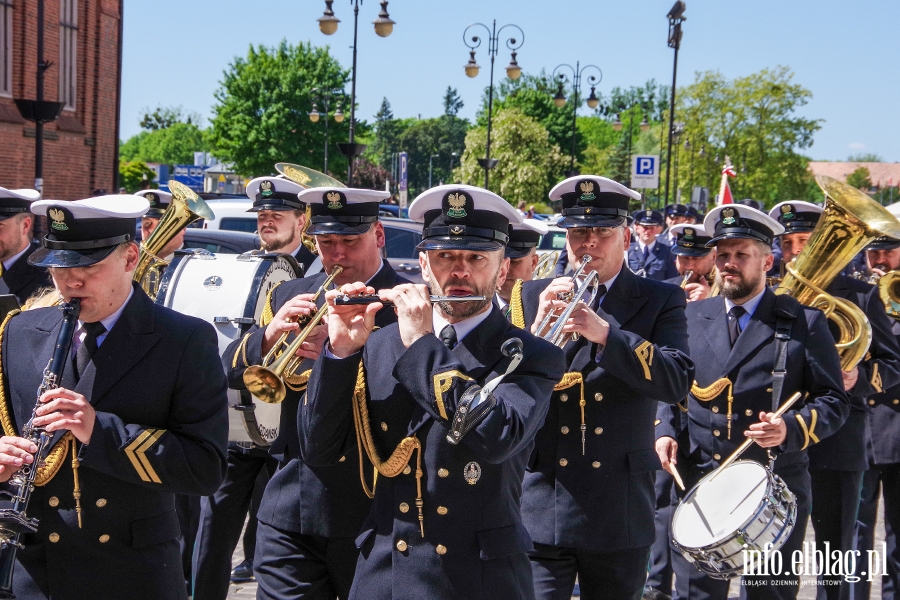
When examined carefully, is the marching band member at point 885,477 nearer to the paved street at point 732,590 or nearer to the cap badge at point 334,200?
the paved street at point 732,590

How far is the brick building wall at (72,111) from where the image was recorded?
23891 millimetres

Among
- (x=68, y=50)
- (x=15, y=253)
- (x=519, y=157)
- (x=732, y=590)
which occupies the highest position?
(x=68, y=50)

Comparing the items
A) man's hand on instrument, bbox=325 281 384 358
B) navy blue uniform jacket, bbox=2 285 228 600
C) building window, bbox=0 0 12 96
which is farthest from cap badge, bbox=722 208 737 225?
building window, bbox=0 0 12 96

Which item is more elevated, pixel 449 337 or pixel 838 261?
pixel 838 261

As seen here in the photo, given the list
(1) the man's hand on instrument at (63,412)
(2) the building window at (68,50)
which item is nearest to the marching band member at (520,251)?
(1) the man's hand on instrument at (63,412)

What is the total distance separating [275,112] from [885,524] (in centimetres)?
6026

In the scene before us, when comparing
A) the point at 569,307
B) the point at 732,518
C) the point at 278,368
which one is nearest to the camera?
the point at 278,368

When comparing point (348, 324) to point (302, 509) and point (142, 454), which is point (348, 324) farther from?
point (302, 509)

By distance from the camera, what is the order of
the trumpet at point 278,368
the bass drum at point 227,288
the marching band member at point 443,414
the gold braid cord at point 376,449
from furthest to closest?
the bass drum at point 227,288 < the trumpet at point 278,368 < the gold braid cord at point 376,449 < the marching band member at point 443,414

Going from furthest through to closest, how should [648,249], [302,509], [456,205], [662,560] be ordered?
[648,249] < [662,560] < [302,509] < [456,205]

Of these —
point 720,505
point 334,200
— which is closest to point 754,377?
point 720,505

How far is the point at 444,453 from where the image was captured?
338cm

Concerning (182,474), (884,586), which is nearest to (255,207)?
(182,474)

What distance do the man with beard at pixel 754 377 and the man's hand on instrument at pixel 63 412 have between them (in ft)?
10.7
